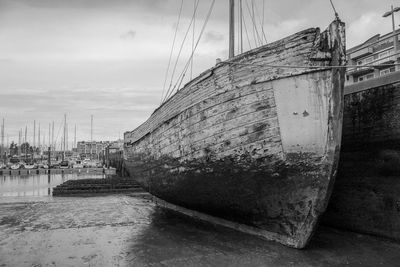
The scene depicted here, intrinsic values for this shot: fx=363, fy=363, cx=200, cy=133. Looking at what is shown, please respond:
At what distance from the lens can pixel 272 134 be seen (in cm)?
593

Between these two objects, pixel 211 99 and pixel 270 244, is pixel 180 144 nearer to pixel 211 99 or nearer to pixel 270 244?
pixel 211 99

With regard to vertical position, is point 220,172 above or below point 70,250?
above

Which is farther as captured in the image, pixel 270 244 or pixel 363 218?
pixel 363 218

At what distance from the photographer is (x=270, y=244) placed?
5984 mm

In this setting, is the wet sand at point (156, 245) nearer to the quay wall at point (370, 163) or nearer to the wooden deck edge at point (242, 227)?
the wooden deck edge at point (242, 227)

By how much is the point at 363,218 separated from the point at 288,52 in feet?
11.8

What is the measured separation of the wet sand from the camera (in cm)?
525

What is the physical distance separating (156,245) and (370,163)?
430cm

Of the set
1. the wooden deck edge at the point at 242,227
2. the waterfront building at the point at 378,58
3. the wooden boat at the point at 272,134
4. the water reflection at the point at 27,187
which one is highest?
the waterfront building at the point at 378,58

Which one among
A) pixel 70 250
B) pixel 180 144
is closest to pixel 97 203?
pixel 180 144

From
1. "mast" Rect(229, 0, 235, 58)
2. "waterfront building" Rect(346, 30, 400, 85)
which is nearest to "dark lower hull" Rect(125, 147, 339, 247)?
"waterfront building" Rect(346, 30, 400, 85)

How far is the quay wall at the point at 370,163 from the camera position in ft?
21.4

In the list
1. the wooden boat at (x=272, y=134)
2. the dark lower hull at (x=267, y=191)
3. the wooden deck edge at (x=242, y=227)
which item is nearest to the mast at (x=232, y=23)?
the wooden boat at (x=272, y=134)

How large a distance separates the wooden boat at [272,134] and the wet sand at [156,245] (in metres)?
0.49
